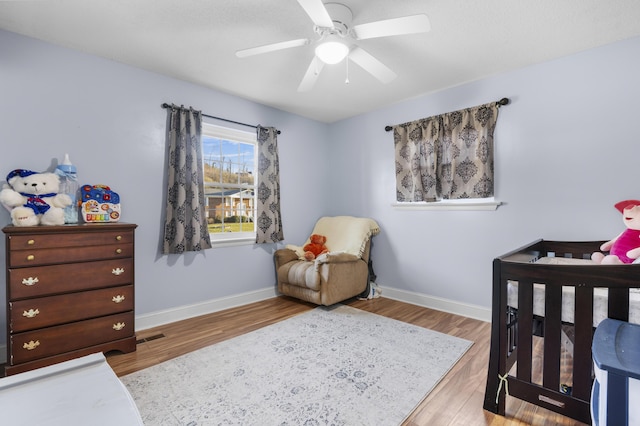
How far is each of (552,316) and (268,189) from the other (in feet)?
9.53

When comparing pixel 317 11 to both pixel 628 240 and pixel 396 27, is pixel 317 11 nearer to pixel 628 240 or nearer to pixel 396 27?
pixel 396 27

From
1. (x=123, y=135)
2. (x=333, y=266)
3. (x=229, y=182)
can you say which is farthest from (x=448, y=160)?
(x=123, y=135)

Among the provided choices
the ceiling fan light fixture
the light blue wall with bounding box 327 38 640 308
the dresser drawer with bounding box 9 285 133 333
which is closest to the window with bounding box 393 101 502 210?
the light blue wall with bounding box 327 38 640 308

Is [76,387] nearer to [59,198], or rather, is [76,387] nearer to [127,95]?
[59,198]

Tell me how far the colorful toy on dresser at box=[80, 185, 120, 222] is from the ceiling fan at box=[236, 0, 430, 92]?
62.6 inches

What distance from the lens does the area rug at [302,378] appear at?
62.8 inches

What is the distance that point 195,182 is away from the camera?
2971mm

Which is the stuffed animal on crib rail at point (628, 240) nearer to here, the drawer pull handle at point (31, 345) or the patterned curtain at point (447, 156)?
the patterned curtain at point (447, 156)

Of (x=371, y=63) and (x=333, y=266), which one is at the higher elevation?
(x=371, y=63)

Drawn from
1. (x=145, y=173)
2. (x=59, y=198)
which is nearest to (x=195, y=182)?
(x=145, y=173)

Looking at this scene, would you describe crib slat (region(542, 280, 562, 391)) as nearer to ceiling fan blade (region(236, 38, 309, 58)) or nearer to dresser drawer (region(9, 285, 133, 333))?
ceiling fan blade (region(236, 38, 309, 58))

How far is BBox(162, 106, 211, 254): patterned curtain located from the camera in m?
2.86

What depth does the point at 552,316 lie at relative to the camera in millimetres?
1462

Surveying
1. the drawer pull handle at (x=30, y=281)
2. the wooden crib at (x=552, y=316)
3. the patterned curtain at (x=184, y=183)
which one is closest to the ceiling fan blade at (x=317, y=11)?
the wooden crib at (x=552, y=316)
